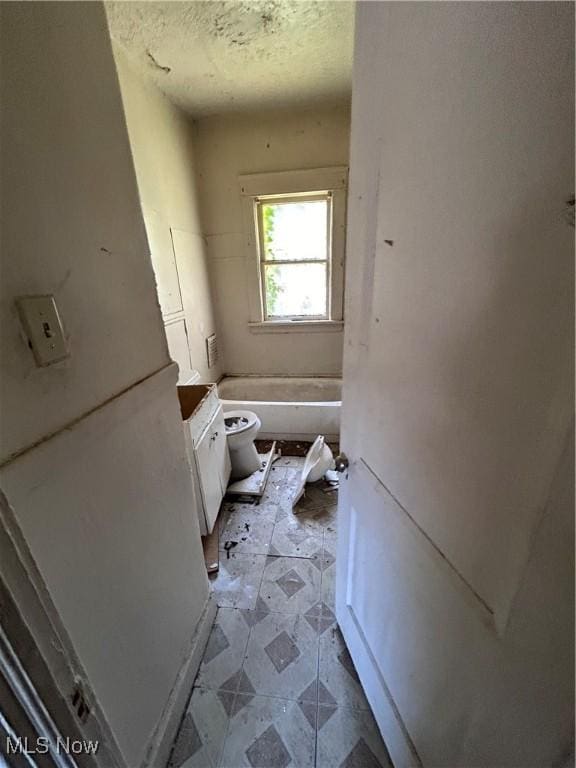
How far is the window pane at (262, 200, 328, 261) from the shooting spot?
276 cm

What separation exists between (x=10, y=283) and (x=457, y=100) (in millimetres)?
727

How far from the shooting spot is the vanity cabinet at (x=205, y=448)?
146 centimetres

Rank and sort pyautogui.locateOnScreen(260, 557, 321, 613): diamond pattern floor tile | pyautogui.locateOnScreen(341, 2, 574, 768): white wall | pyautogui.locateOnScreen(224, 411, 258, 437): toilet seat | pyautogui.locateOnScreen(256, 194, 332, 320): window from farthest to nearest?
1. pyautogui.locateOnScreen(256, 194, 332, 320): window
2. pyautogui.locateOnScreen(224, 411, 258, 437): toilet seat
3. pyautogui.locateOnScreen(260, 557, 321, 613): diamond pattern floor tile
4. pyautogui.locateOnScreen(341, 2, 574, 768): white wall

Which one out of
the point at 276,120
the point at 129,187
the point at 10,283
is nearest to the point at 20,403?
the point at 10,283

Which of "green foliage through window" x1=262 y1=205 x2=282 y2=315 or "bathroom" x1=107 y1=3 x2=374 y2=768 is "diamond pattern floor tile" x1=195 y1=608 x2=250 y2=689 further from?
"green foliage through window" x1=262 y1=205 x2=282 y2=315

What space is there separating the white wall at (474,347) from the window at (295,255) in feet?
7.43

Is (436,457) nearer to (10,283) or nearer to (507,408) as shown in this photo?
(507,408)

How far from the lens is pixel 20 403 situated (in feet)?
1.61

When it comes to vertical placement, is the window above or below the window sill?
above

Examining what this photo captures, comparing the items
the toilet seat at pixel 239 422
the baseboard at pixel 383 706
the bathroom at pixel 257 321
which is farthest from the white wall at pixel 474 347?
the toilet seat at pixel 239 422

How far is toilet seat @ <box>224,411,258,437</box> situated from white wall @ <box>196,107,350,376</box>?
1.07 m

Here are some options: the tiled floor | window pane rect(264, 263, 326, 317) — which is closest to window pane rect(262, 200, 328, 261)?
window pane rect(264, 263, 326, 317)

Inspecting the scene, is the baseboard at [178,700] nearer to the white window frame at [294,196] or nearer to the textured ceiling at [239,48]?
the white window frame at [294,196]

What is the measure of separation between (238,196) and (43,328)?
106 inches
